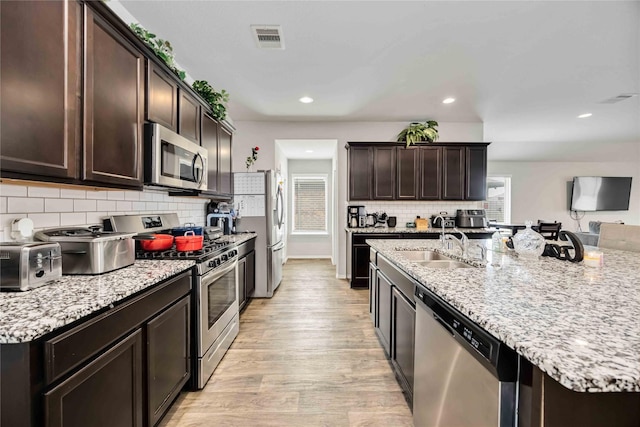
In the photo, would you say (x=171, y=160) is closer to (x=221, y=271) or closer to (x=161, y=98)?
(x=161, y=98)

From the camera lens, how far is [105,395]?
1114 millimetres

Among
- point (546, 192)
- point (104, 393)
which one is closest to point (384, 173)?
point (104, 393)

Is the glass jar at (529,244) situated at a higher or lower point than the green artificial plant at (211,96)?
lower

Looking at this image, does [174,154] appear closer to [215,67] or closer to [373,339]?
[215,67]

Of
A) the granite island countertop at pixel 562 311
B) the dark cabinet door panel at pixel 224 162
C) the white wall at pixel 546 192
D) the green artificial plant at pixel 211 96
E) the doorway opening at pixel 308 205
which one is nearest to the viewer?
the granite island countertop at pixel 562 311

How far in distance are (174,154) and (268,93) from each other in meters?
1.93

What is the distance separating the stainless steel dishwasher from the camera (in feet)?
2.69

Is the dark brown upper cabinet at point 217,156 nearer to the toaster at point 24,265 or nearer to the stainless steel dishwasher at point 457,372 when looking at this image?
the toaster at point 24,265

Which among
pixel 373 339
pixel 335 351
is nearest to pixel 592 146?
pixel 373 339

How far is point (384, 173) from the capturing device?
4.58 m

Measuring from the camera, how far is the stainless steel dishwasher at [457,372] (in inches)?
32.2

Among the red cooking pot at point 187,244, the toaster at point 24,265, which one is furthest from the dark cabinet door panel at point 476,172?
the toaster at point 24,265

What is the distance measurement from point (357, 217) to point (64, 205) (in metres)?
3.70

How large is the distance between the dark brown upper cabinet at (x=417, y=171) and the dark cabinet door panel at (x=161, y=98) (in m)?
2.90
